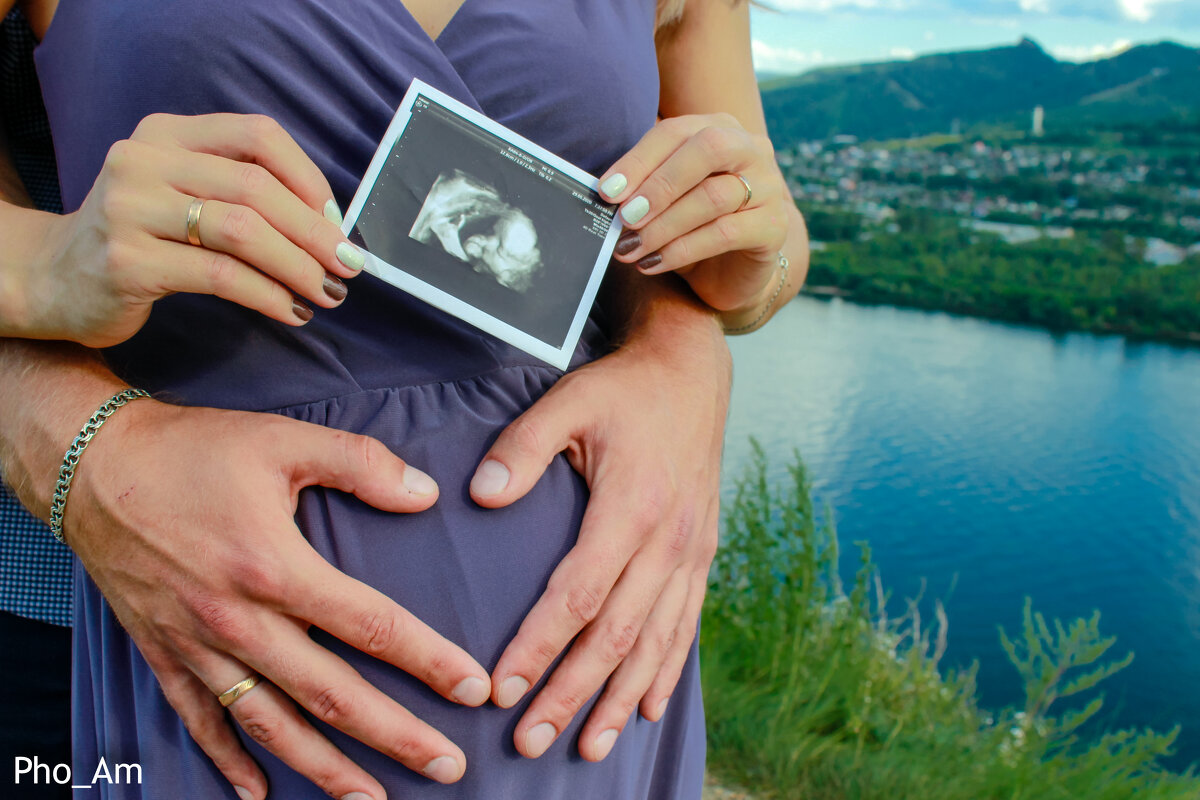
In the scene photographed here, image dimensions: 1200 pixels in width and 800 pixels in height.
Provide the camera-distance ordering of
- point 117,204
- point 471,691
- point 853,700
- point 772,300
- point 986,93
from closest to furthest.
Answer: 1. point 117,204
2. point 471,691
3. point 772,300
4. point 853,700
5. point 986,93

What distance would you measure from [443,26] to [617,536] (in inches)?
24.8

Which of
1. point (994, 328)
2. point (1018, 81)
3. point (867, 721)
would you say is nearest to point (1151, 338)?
point (994, 328)

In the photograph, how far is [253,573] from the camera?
599mm

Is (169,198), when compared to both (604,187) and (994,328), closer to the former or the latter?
(604,187)

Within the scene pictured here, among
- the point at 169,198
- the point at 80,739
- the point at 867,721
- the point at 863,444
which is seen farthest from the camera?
the point at 863,444

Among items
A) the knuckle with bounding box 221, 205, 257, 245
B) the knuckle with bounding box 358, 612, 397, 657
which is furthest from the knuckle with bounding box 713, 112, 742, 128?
the knuckle with bounding box 358, 612, 397, 657

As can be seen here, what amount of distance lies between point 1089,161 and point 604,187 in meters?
13.3

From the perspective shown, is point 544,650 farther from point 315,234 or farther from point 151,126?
point 151,126

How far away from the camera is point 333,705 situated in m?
0.63

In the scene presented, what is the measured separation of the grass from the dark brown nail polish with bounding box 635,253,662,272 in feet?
7.39

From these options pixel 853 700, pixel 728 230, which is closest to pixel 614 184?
pixel 728 230

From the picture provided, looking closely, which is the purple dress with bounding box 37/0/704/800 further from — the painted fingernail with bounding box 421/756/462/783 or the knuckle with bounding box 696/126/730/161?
the knuckle with bounding box 696/126/730/161

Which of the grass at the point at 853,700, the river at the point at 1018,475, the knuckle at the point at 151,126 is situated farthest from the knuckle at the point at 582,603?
the river at the point at 1018,475

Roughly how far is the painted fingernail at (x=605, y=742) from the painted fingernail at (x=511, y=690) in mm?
111
